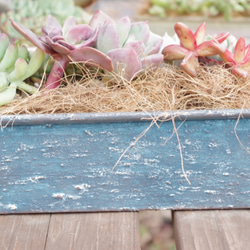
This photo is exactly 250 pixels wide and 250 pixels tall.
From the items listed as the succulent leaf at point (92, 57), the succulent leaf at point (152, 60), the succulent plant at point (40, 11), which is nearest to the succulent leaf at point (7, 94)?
the succulent leaf at point (92, 57)

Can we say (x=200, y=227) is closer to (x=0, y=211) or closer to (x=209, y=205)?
(x=209, y=205)

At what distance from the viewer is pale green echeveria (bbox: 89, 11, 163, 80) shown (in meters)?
0.62

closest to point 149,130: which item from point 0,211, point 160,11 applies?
point 0,211

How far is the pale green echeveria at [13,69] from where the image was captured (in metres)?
0.65

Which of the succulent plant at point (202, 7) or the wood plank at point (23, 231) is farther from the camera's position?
the succulent plant at point (202, 7)

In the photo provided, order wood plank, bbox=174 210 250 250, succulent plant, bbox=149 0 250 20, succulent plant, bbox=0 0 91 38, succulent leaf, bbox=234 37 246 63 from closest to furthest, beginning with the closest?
1. wood plank, bbox=174 210 250 250
2. succulent leaf, bbox=234 37 246 63
3. succulent plant, bbox=0 0 91 38
4. succulent plant, bbox=149 0 250 20

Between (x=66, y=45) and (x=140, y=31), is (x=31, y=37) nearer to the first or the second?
(x=66, y=45)

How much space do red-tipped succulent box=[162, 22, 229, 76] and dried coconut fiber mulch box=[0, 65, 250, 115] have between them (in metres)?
0.02

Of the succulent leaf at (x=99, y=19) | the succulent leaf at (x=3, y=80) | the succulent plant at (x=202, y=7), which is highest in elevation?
the succulent leaf at (x=99, y=19)

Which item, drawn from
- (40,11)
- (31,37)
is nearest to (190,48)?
(31,37)

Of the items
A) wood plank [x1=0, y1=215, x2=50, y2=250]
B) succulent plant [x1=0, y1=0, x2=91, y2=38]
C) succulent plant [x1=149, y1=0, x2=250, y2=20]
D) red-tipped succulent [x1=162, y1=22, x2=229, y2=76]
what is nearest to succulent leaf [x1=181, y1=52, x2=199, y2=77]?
red-tipped succulent [x1=162, y1=22, x2=229, y2=76]

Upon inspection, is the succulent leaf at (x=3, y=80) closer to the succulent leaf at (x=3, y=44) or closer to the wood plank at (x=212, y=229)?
the succulent leaf at (x=3, y=44)

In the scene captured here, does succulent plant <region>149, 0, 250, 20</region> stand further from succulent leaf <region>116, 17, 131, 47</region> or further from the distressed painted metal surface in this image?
the distressed painted metal surface

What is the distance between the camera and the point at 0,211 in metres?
0.63
